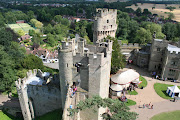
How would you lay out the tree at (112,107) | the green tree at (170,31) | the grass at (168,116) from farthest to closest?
the green tree at (170,31), the grass at (168,116), the tree at (112,107)

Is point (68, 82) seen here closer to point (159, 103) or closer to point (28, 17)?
point (159, 103)

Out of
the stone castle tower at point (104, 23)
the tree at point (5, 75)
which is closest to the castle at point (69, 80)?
the tree at point (5, 75)

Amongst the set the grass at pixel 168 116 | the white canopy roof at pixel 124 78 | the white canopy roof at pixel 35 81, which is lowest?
the grass at pixel 168 116

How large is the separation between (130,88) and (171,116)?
10.7 meters

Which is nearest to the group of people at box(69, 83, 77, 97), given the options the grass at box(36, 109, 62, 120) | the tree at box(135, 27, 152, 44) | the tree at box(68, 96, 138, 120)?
the tree at box(68, 96, 138, 120)

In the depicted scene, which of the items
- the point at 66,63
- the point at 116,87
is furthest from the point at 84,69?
the point at 116,87

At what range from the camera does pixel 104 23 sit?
46.3 meters

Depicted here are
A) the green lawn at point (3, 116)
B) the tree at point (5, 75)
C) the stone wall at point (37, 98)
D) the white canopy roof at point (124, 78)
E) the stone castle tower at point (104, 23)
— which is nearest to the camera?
the stone wall at point (37, 98)

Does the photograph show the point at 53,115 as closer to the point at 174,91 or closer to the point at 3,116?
the point at 3,116

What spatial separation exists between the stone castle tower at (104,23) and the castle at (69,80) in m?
16.7

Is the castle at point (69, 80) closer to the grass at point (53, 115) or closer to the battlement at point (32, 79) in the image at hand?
the battlement at point (32, 79)

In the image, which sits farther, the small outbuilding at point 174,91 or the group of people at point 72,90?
the small outbuilding at point 174,91

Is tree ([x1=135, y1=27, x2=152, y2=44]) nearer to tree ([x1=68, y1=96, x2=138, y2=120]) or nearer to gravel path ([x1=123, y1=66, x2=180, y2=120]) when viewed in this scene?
gravel path ([x1=123, y1=66, x2=180, y2=120])

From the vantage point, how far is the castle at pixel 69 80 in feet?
78.0
